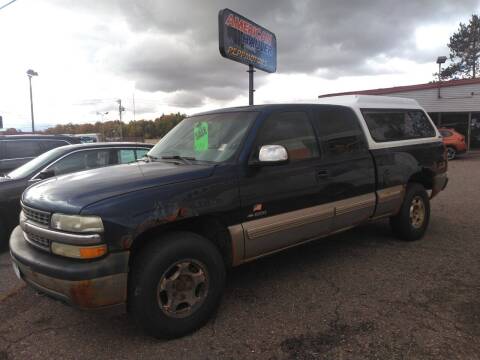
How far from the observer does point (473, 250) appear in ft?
16.0

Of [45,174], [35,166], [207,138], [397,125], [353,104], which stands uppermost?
[353,104]

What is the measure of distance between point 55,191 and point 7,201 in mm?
2805

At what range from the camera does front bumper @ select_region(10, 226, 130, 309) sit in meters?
2.57

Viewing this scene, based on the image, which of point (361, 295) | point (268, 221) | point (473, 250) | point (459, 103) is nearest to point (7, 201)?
point (268, 221)

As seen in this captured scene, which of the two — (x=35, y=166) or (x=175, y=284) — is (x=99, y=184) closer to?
(x=175, y=284)

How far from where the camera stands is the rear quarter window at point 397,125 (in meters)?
4.82

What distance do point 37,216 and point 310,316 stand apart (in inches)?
91.3

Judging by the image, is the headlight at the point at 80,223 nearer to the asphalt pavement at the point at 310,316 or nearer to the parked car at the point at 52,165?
the asphalt pavement at the point at 310,316

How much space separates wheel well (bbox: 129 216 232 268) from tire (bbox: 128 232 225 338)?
0.21 feet

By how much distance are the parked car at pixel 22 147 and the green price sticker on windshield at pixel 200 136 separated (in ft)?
17.6

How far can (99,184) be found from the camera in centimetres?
291

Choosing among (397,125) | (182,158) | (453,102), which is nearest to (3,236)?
(182,158)

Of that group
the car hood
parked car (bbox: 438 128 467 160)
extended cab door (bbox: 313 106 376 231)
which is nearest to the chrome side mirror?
the car hood

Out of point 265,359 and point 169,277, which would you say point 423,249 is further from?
point 169,277
